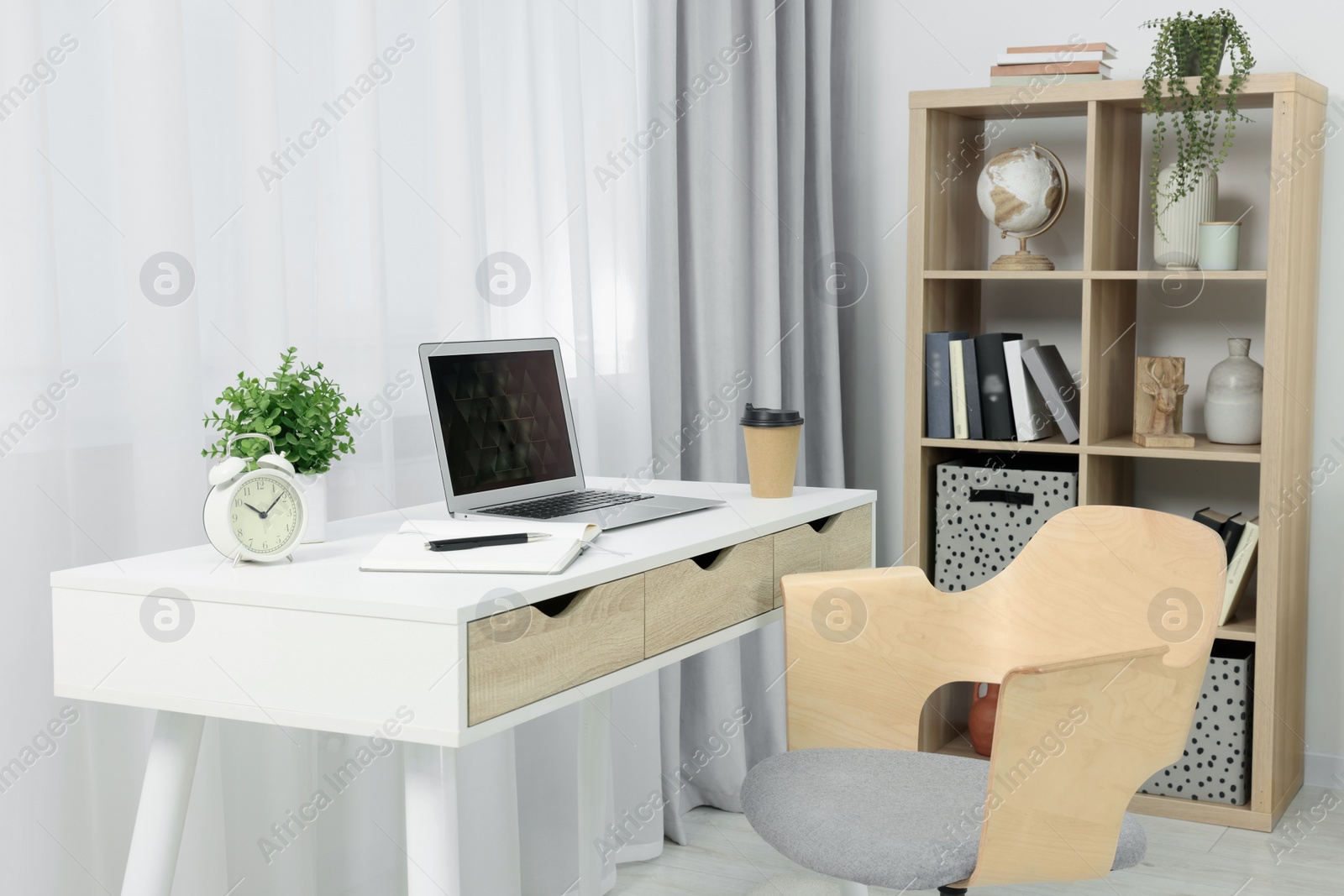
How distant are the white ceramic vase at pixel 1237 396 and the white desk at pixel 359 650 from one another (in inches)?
61.5

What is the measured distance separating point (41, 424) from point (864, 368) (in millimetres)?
2128

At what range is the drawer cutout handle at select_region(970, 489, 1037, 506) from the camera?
2.81 metres

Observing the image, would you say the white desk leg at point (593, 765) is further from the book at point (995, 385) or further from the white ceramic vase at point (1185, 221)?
the white ceramic vase at point (1185, 221)

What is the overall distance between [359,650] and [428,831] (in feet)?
0.63

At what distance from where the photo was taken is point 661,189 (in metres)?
2.57

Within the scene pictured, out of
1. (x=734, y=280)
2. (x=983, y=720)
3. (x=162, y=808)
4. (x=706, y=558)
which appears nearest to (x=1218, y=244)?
(x=734, y=280)

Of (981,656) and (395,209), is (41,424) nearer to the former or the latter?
(395,209)

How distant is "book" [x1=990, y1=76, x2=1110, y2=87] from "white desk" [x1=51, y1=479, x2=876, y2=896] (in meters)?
1.58

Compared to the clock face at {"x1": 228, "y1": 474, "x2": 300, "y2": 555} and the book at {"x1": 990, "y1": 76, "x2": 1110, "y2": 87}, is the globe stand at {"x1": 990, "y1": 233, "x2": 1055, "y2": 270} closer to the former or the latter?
the book at {"x1": 990, "y1": 76, "x2": 1110, "y2": 87}

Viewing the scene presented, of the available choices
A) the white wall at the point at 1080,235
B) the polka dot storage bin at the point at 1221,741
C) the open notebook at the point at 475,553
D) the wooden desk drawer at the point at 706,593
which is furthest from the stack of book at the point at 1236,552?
the open notebook at the point at 475,553

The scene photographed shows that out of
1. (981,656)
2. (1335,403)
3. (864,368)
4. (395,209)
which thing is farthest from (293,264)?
(1335,403)

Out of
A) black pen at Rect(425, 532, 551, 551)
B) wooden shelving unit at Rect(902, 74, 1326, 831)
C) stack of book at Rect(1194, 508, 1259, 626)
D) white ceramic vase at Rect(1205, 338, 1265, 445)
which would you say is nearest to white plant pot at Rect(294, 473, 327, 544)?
black pen at Rect(425, 532, 551, 551)

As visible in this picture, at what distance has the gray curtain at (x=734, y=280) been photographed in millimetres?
2584

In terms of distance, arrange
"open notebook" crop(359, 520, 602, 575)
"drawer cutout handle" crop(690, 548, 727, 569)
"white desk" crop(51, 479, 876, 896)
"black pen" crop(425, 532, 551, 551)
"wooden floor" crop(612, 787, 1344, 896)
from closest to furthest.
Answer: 1. "white desk" crop(51, 479, 876, 896)
2. "open notebook" crop(359, 520, 602, 575)
3. "black pen" crop(425, 532, 551, 551)
4. "drawer cutout handle" crop(690, 548, 727, 569)
5. "wooden floor" crop(612, 787, 1344, 896)
